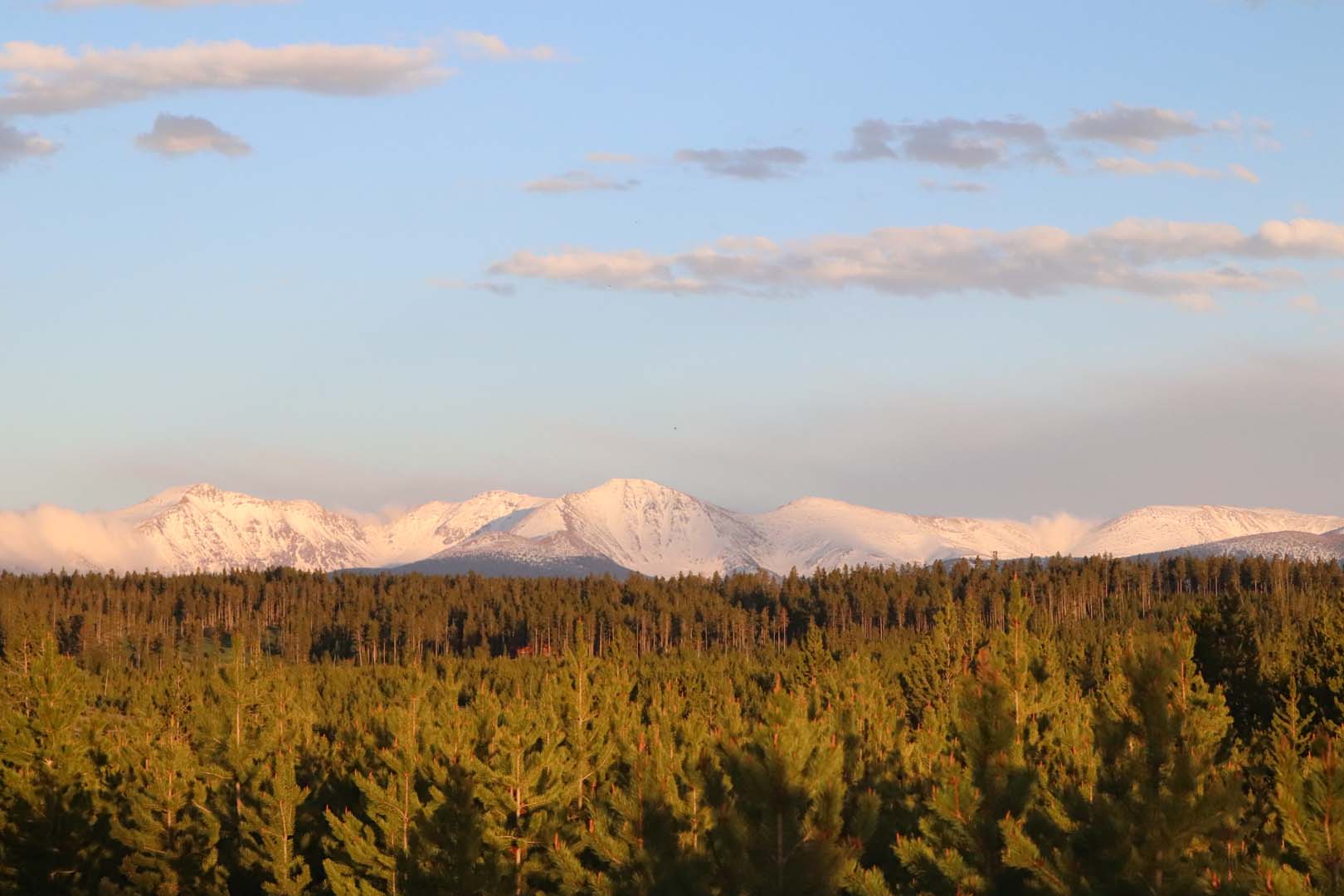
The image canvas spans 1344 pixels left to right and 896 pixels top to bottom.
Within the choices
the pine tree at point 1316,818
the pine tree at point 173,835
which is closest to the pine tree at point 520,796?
the pine tree at point 173,835

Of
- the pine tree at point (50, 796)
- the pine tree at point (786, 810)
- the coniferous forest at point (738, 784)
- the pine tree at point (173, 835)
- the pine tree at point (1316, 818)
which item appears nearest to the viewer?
the pine tree at point (1316, 818)

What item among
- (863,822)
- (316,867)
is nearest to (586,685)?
(316,867)

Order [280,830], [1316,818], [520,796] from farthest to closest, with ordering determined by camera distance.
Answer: [280,830] < [520,796] < [1316,818]

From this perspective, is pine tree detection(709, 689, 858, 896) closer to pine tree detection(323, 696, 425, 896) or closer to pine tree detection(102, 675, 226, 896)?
pine tree detection(323, 696, 425, 896)

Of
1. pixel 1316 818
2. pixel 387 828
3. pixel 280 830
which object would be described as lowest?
pixel 280 830

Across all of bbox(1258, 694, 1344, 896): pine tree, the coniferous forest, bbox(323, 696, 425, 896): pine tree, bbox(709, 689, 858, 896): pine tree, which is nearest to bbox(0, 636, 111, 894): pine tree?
the coniferous forest

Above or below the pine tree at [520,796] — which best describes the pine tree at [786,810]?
above

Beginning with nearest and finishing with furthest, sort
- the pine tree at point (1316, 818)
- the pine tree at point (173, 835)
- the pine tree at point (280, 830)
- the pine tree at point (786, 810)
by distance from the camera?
the pine tree at point (1316, 818)
the pine tree at point (786, 810)
the pine tree at point (280, 830)
the pine tree at point (173, 835)

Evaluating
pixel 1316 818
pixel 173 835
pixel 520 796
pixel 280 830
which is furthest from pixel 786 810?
pixel 173 835

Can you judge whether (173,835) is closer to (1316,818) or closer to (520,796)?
(520,796)

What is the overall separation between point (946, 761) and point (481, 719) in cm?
2478

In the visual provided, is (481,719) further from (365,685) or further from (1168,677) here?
(365,685)

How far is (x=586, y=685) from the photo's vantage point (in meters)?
54.5

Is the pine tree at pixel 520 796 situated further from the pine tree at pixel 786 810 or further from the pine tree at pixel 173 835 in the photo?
the pine tree at pixel 173 835
